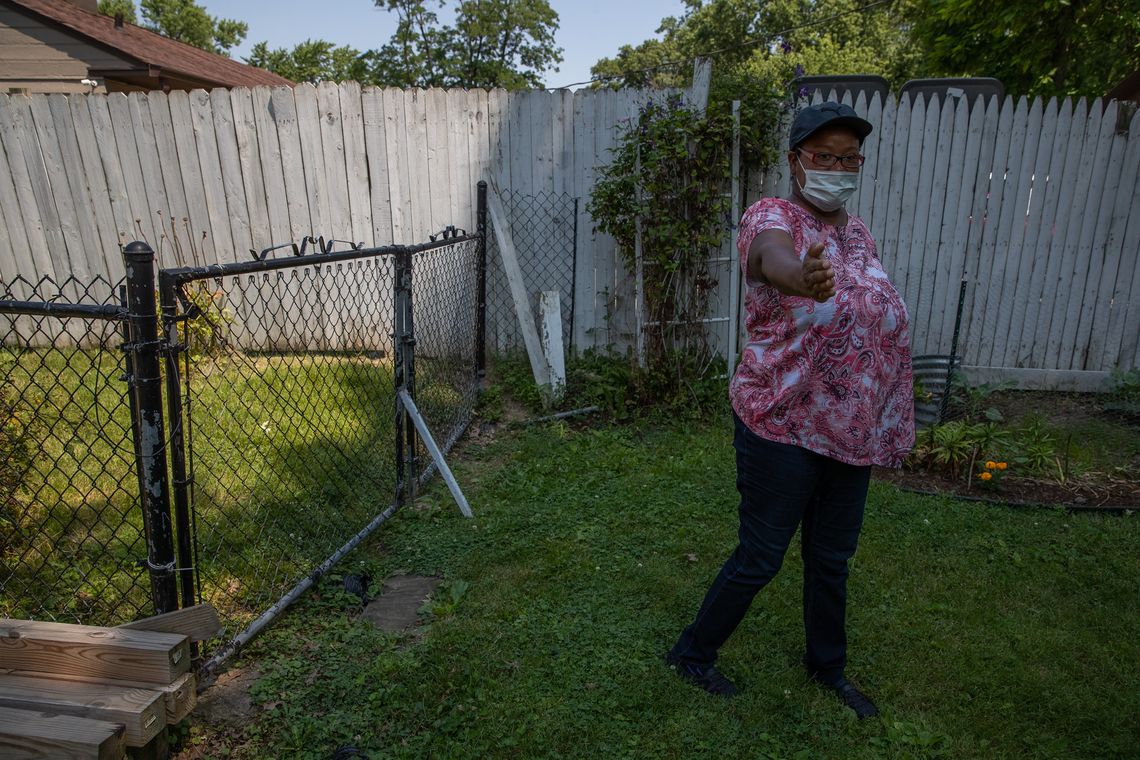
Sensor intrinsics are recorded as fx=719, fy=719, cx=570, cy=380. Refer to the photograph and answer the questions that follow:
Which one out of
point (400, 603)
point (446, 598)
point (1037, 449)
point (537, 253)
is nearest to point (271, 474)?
point (400, 603)

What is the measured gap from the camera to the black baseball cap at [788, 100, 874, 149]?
2066 millimetres

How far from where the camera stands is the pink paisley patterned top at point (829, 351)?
2.03 m

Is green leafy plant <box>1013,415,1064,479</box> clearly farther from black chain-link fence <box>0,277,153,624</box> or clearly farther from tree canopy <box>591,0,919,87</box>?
tree canopy <box>591,0,919,87</box>

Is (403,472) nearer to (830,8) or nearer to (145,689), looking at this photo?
(145,689)

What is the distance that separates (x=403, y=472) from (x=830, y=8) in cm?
3631

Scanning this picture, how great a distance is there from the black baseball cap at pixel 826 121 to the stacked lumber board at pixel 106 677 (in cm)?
227

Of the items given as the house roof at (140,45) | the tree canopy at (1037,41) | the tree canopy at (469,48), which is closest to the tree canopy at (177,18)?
the tree canopy at (469,48)

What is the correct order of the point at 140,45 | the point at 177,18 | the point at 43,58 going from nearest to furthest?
the point at 43,58 → the point at 140,45 → the point at 177,18

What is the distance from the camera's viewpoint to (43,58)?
10195 mm

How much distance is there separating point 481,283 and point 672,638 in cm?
367

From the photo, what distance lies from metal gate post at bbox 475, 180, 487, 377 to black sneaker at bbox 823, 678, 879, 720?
3906 mm

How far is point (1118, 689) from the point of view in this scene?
2.50 m

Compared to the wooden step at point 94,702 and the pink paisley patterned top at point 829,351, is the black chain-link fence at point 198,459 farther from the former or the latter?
the pink paisley patterned top at point 829,351

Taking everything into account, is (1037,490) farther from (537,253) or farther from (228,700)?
(228,700)
